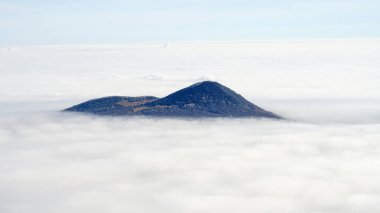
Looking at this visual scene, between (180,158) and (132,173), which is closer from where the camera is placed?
(132,173)

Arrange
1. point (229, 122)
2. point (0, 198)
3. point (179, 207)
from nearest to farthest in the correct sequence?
point (179, 207) → point (0, 198) → point (229, 122)

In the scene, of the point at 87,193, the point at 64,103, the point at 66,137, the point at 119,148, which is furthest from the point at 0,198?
the point at 64,103

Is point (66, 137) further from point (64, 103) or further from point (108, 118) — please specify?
point (64, 103)

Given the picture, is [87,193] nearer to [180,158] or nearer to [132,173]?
[132,173]

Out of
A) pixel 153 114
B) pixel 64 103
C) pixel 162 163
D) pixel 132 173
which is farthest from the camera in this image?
pixel 64 103

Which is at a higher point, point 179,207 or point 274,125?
point 274,125

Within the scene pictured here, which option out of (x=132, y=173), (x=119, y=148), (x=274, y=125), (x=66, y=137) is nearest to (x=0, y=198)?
(x=132, y=173)
